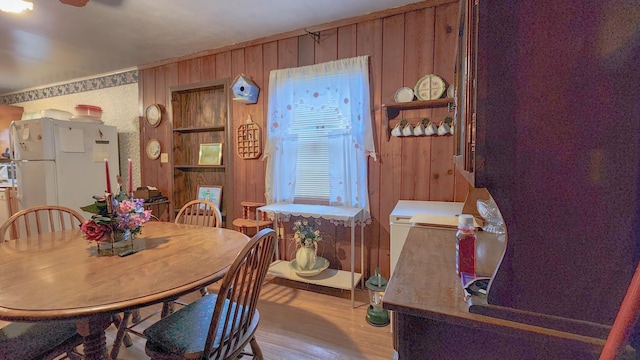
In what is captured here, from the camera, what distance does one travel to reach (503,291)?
65cm

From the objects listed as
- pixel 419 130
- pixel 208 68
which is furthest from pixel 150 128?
pixel 419 130

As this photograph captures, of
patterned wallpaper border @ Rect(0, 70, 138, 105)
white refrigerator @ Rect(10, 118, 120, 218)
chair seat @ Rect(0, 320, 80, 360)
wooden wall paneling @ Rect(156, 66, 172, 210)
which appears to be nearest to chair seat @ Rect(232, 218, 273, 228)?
wooden wall paneling @ Rect(156, 66, 172, 210)

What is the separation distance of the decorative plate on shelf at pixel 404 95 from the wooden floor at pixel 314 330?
64.6 inches

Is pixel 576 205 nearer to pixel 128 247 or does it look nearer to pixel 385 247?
pixel 128 247

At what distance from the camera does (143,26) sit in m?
2.53

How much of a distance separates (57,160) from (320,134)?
2.93m

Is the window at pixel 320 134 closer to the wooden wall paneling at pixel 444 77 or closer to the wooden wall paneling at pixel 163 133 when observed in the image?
the wooden wall paneling at pixel 444 77

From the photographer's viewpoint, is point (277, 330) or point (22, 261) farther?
point (277, 330)

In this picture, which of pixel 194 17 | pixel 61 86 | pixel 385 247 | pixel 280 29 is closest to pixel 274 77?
pixel 280 29

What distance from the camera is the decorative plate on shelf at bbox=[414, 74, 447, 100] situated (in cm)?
218

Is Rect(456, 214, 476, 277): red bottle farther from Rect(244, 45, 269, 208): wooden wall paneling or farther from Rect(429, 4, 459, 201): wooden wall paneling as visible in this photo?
Rect(244, 45, 269, 208): wooden wall paneling

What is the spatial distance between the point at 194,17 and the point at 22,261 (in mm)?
2061

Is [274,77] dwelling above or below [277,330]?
above

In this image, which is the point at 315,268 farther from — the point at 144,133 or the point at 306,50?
the point at 144,133
